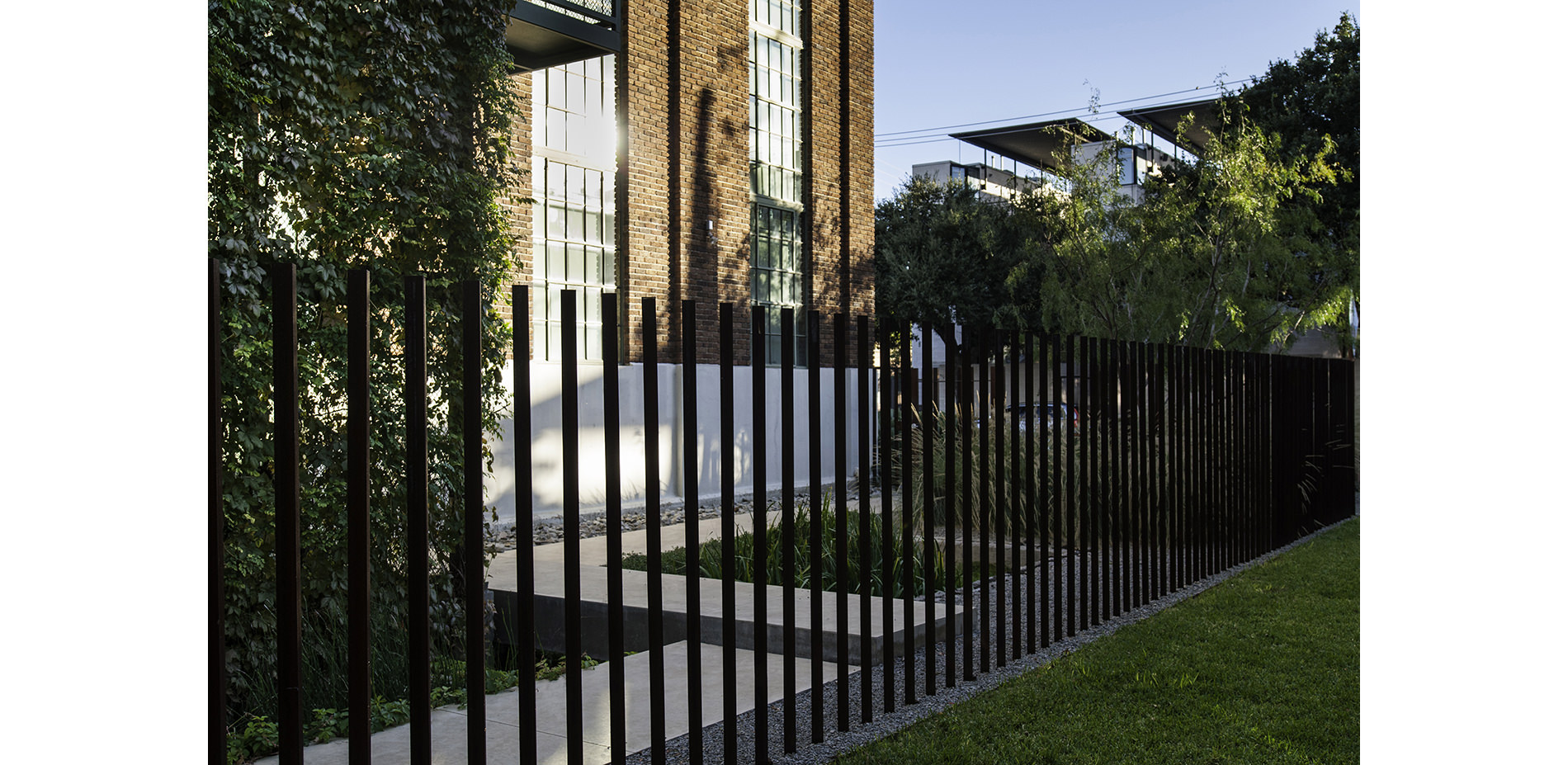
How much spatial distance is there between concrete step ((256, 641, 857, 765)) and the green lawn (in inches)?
28.4

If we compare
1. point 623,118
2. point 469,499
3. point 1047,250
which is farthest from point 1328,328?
point 469,499

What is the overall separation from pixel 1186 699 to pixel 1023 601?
7.87 ft

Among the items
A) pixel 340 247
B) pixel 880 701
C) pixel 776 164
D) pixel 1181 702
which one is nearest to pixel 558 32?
pixel 340 247

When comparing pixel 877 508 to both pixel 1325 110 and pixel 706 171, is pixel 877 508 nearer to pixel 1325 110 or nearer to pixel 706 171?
pixel 706 171

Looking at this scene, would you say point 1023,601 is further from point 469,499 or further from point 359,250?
point 469,499

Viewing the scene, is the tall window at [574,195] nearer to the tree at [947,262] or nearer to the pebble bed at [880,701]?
the pebble bed at [880,701]

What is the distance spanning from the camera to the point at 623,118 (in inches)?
604

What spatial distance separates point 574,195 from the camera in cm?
1466

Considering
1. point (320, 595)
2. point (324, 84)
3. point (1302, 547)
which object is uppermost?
point (324, 84)

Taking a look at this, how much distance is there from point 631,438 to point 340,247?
918 centimetres

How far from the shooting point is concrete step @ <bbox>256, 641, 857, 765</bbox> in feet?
12.2

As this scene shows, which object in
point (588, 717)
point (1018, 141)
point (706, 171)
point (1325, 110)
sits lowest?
point (588, 717)

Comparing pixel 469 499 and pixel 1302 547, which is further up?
pixel 469 499

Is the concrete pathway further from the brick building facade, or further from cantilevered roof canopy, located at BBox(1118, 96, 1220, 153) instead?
cantilevered roof canopy, located at BBox(1118, 96, 1220, 153)
